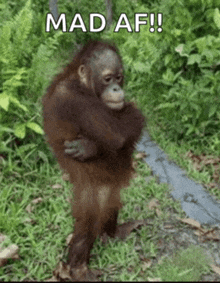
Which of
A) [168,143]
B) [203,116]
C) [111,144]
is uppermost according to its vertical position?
[111,144]

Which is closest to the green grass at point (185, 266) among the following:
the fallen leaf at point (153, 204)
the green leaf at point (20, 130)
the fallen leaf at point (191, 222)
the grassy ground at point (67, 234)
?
the grassy ground at point (67, 234)

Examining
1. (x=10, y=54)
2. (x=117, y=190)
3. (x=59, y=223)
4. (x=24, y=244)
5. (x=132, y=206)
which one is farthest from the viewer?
(x=10, y=54)

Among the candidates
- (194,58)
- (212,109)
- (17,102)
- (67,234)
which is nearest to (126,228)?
(67,234)

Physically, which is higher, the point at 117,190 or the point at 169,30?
the point at 169,30

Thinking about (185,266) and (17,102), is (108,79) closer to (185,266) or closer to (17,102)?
(185,266)

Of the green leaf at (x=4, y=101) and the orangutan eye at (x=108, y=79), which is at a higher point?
the orangutan eye at (x=108, y=79)

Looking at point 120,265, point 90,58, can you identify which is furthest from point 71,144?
point 120,265

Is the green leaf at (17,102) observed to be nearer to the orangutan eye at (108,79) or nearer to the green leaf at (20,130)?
the green leaf at (20,130)

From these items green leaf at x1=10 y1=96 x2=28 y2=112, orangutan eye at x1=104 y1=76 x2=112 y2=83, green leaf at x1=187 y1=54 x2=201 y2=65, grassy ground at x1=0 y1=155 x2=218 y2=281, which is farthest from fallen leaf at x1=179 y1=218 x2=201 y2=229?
green leaf at x1=187 y1=54 x2=201 y2=65

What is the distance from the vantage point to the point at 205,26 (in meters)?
4.26

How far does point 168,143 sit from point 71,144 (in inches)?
100

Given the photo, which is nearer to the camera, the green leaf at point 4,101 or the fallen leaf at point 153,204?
the green leaf at point 4,101

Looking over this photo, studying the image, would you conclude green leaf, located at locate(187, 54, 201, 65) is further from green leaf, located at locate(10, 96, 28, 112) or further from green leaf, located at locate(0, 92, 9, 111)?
green leaf, located at locate(0, 92, 9, 111)

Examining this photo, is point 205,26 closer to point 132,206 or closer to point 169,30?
point 169,30
